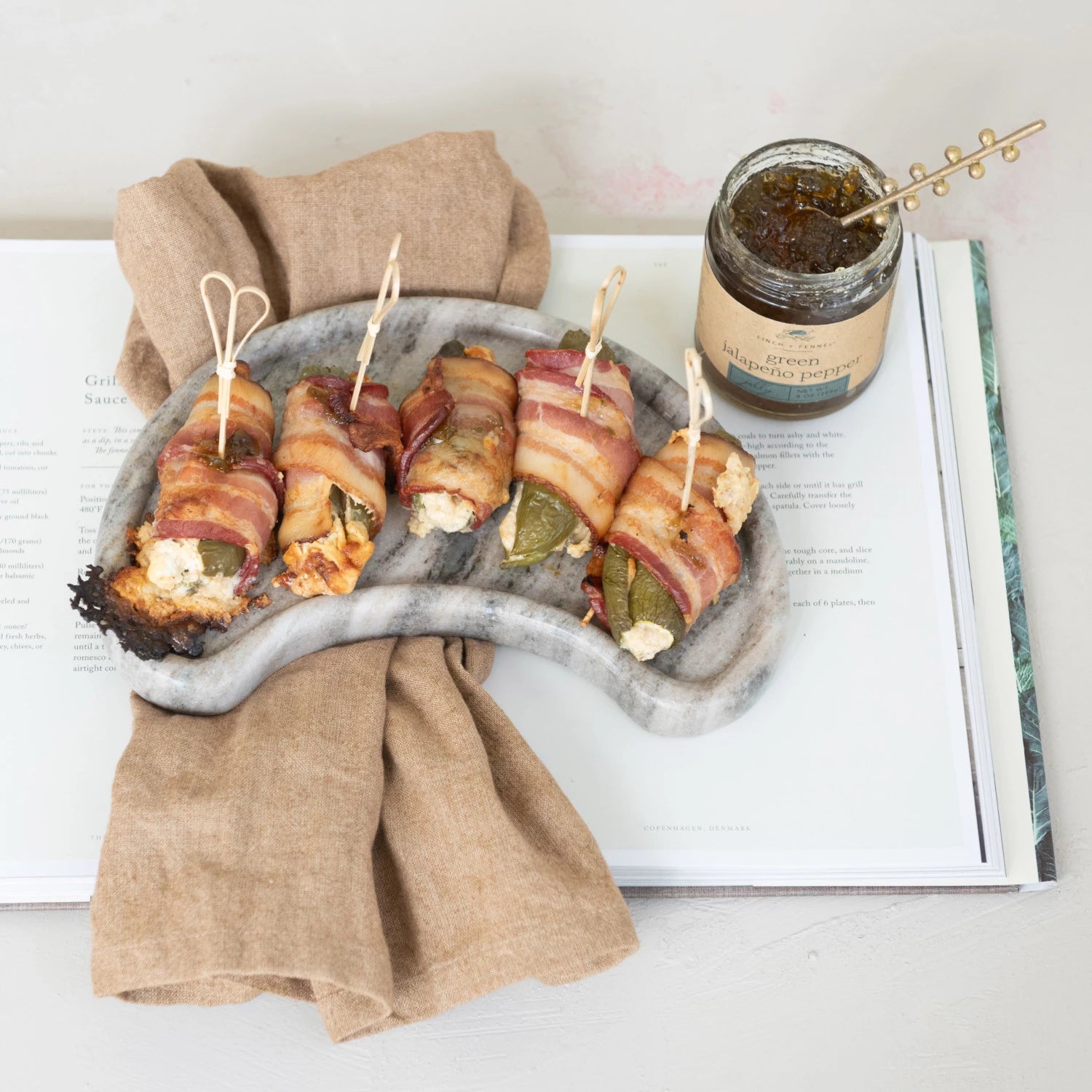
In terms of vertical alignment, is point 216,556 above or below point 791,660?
above

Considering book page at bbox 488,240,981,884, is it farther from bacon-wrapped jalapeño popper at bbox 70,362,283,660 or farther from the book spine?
bacon-wrapped jalapeño popper at bbox 70,362,283,660

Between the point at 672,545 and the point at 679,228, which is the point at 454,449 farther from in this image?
the point at 679,228

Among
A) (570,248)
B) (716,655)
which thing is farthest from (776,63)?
(716,655)

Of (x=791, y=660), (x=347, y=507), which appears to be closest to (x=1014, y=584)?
(x=791, y=660)

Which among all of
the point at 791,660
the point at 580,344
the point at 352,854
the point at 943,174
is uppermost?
the point at 943,174

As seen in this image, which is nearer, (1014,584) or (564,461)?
(564,461)

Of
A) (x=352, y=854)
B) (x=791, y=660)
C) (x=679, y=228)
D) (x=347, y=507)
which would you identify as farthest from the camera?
(x=679, y=228)

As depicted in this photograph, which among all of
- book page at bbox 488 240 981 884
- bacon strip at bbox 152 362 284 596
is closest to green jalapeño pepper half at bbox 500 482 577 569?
book page at bbox 488 240 981 884
